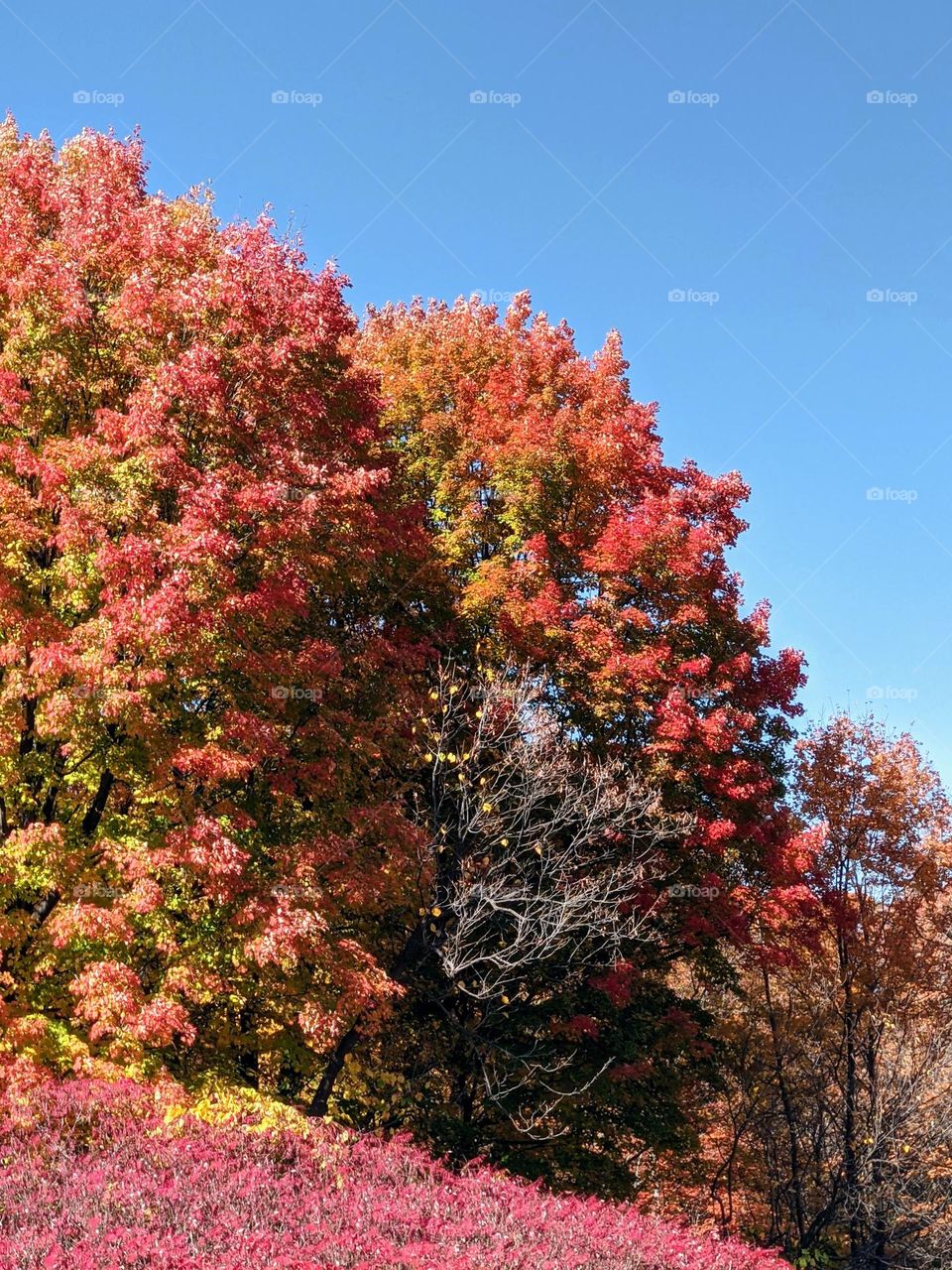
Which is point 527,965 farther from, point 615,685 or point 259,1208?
point 259,1208

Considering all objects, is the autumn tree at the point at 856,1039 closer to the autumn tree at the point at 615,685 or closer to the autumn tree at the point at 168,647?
the autumn tree at the point at 615,685

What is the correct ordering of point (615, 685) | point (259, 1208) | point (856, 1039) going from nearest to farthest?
point (259, 1208)
point (615, 685)
point (856, 1039)

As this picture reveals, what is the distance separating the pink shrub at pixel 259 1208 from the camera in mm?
6770

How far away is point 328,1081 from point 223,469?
9.10 meters

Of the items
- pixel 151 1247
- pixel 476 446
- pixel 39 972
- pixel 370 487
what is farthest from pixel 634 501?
pixel 151 1247

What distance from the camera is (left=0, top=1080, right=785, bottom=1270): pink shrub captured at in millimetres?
6770

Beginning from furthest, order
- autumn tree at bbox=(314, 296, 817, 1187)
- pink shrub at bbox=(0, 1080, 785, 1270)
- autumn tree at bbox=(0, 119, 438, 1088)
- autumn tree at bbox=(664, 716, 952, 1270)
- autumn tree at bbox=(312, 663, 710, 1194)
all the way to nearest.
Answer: autumn tree at bbox=(664, 716, 952, 1270) < autumn tree at bbox=(314, 296, 817, 1187) < autumn tree at bbox=(312, 663, 710, 1194) < autumn tree at bbox=(0, 119, 438, 1088) < pink shrub at bbox=(0, 1080, 785, 1270)

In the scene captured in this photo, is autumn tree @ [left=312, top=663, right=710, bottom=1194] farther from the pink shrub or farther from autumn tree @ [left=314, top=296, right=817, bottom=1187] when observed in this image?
the pink shrub

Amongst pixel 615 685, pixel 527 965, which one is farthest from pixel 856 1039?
pixel 615 685

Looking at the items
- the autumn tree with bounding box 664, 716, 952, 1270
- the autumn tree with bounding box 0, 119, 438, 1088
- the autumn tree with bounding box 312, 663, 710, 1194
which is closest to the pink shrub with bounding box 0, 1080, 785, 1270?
the autumn tree with bounding box 0, 119, 438, 1088

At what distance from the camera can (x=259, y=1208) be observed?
7.72 metres

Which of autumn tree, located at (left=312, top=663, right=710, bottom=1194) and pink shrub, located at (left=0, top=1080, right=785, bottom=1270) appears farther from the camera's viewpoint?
autumn tree, located at (left=312, top=663, right=710, bottom=1194)

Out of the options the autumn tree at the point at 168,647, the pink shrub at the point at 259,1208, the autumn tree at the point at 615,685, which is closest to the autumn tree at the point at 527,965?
the autumn tree at the point at 615,685

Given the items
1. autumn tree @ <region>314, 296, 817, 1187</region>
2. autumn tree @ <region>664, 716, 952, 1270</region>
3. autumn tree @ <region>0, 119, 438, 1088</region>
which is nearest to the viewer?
autumn tree @ <region>0, 119, 438, 1088</region>
